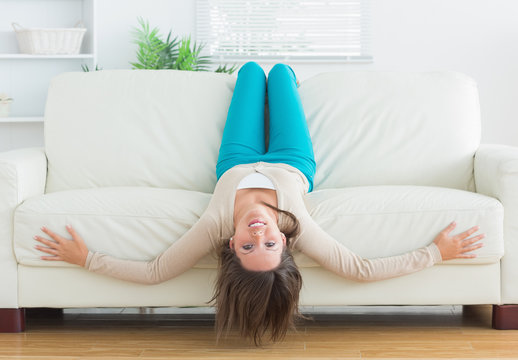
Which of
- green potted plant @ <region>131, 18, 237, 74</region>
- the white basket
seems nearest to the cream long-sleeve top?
green potted plant @ <region>131, 18, 237, 74</region>

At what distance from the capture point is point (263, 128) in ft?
8.75

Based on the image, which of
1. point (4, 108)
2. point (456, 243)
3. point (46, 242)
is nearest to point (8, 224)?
point (46, 242)

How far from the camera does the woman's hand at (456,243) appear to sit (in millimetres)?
2139

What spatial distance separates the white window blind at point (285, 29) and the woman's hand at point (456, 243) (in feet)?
7.46

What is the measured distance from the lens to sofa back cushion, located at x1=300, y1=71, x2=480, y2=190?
104 inches

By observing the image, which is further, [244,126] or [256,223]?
[244,126]

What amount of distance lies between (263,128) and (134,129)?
0.56 m

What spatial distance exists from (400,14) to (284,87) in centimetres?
182

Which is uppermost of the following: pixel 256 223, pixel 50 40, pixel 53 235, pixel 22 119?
pixel 50 40

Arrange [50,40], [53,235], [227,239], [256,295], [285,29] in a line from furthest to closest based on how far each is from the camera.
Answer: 1. [285,29]
2. [50,40]
3. [53,235]
4. [227,239]
5. [256,295]

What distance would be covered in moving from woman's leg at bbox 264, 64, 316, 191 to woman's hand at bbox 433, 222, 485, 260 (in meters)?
0.59

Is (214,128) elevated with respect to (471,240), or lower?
elevated

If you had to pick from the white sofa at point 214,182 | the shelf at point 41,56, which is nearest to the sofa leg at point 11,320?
the white sofa at point 214,182

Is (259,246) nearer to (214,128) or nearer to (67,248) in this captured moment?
(67,248)
